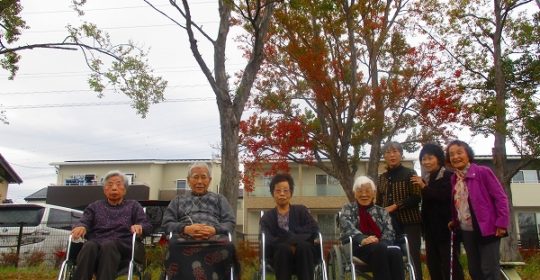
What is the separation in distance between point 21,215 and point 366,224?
6.58m

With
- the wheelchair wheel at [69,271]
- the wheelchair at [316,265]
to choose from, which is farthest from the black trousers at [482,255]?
the wheelchair wheel at [69,271]

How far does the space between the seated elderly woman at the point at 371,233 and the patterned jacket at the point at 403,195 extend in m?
0.26

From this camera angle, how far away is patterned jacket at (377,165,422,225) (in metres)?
4.06

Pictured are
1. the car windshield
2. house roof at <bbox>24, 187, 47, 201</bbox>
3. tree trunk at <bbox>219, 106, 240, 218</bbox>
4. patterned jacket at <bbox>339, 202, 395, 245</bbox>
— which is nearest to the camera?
patterned jacket at <bbox>339, 202, 395, 245</bbox>

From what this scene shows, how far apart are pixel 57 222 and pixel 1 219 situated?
34.5 inches

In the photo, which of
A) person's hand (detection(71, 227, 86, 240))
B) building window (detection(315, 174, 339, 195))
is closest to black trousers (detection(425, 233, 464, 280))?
person's hand (detection(71, 227, 86, 240))

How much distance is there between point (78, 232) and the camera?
11.6 feet

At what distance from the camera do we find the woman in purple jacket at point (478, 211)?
3.38 metres

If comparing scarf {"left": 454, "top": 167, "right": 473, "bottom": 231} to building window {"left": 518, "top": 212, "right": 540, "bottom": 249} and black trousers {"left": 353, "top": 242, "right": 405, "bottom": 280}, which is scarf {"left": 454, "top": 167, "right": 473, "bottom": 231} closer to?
black trousers {"left": 353, "top": 242, "right": 405, "bottom": 280}

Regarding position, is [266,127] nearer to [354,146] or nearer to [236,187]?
[354,146]

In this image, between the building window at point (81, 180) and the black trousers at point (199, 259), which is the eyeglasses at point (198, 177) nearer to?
the black trousers at point (199, 259)

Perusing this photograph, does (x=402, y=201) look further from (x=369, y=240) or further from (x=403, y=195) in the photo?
(x=369, y=240)

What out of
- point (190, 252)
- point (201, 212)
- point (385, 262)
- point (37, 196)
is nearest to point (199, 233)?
point (190, 252)

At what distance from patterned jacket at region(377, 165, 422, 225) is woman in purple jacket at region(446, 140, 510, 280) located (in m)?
0.33
